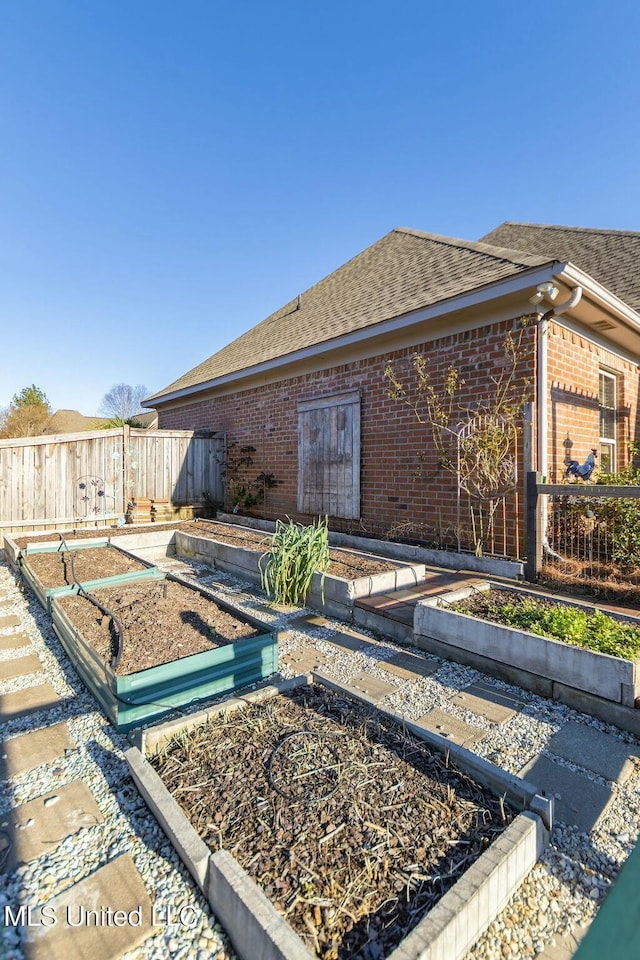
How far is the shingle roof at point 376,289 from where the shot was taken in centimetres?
543

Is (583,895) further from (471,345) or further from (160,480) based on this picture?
(160,480)

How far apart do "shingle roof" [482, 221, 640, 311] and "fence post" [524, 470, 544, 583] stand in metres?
4.35

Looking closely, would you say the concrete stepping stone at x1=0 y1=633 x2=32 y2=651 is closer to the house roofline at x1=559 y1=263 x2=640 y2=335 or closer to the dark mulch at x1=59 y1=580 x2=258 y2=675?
the dark mulch at x1=59 y1=580 x2=258 y2=675

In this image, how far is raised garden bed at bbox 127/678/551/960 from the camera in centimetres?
118

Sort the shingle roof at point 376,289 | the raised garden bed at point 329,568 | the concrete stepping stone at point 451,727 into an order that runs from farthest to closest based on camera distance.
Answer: the shingle roof at point 376,289, the raised garden bed at point 329,568, the concrete stepping stone at point 451,727

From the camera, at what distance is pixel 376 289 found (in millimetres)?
7562

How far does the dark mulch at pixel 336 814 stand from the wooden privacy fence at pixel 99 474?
7.00 meters

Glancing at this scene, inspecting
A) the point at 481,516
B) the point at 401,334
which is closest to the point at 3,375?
the point at 401,334

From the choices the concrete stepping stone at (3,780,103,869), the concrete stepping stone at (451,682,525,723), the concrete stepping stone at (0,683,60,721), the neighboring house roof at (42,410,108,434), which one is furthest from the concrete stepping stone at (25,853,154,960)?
the neighboring house roof at (42,410,108,434)

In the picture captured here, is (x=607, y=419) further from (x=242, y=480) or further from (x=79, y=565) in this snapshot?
(x=79, y=565)

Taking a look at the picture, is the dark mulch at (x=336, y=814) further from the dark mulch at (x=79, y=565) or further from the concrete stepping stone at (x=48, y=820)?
the dark mulch at (x=79, y=565)

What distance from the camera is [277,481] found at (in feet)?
27.0

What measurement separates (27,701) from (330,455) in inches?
200

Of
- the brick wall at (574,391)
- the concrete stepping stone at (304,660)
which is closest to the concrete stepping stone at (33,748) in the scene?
the concrete stepping stone at (304,660)
